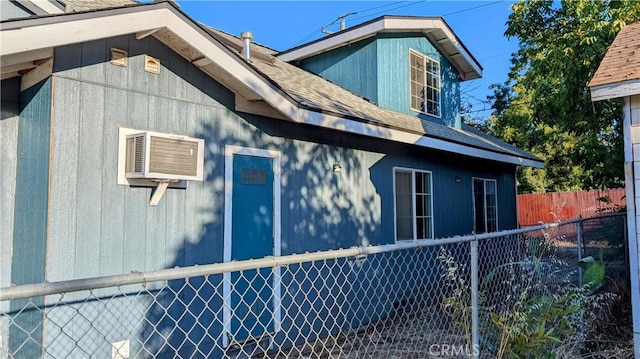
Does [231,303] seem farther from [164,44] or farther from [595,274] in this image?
[595,274]

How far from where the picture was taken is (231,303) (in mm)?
5082

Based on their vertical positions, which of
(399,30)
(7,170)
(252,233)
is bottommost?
(252,233)

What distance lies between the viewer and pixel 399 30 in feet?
29.0

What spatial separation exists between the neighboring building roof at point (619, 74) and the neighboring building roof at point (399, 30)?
161 inches

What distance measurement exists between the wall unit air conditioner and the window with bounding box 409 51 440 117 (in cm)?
575

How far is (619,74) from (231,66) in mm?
4131

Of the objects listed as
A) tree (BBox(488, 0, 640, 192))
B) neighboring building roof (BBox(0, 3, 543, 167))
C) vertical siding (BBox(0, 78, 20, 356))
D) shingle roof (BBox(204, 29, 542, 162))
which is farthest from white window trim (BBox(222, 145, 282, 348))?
tree (BBox(488, 0, 640, 192))

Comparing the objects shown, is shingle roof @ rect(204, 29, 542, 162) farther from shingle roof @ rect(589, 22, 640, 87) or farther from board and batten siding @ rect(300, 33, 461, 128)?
shingle roof @ rect(589, 22, 640, 87)

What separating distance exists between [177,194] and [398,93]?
18.1 ft

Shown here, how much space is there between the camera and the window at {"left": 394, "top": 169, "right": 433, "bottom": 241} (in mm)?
7793

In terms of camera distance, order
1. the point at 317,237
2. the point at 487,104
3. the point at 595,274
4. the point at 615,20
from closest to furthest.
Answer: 1. the point at 595,274
2. the point at 317,237
3. the point at 615,20
4. the point at 487,104

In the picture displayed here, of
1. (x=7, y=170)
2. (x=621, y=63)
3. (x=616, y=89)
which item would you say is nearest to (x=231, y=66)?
(x=7, y=170)

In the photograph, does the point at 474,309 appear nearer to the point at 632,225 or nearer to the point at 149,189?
the point at 632,225

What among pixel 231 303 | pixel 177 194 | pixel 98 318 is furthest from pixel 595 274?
pixel 98 318
